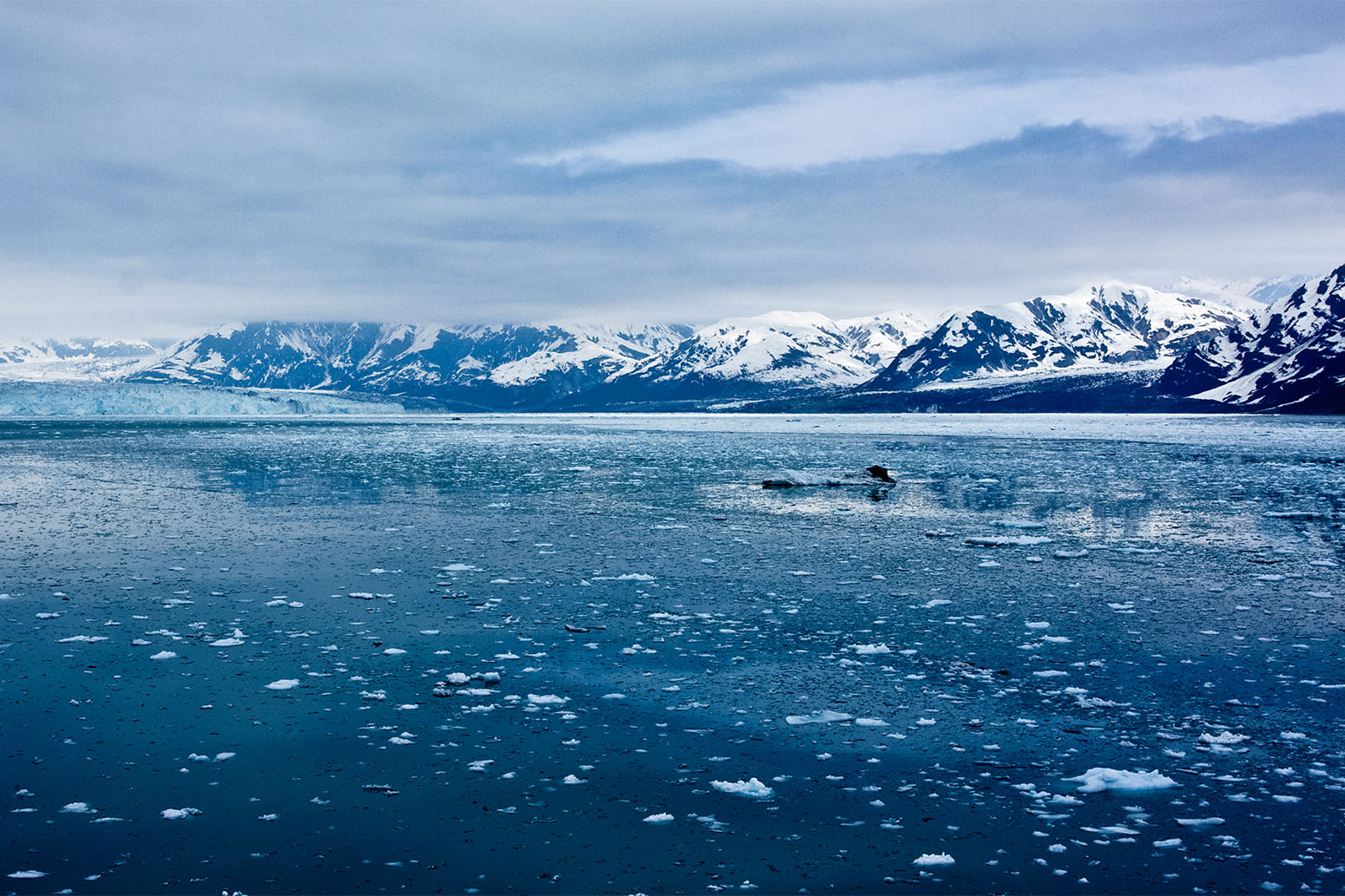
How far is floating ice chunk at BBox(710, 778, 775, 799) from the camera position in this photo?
24.0 ft

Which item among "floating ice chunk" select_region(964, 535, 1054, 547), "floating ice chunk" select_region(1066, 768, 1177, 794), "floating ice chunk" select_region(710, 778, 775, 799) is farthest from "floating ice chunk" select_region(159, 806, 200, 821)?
"floating ice chunk" select_region(964, 535, 1054, 547)

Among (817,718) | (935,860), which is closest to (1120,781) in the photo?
(935,860)

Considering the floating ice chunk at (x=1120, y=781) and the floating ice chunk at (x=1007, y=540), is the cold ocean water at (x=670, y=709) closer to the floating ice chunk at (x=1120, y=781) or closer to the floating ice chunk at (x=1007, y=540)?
the floating ice chunk at (x=1120, y=781)

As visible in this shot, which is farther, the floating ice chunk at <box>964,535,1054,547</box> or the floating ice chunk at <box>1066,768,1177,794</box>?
the floating ice chunk at <box>964,535,1054,547</box>

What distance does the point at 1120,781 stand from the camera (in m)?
7.47

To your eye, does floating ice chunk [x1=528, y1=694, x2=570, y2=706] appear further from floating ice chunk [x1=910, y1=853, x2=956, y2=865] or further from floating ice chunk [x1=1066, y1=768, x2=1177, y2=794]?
floating ice chunk [x1=1066, y1=768, x2=1177, y2=794]

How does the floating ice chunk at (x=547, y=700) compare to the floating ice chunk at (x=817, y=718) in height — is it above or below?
above

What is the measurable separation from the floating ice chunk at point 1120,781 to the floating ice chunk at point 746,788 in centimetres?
245

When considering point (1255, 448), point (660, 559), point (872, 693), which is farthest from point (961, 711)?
point (1255, 448)

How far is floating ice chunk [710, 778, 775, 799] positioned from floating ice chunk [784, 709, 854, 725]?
143 centimetres

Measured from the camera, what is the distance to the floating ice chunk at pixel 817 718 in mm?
8844

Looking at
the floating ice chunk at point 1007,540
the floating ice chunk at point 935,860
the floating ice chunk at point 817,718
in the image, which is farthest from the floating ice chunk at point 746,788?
the floating ice chunk at point 1007,540

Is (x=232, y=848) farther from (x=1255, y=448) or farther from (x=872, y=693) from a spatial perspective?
(x=1255, y=448)

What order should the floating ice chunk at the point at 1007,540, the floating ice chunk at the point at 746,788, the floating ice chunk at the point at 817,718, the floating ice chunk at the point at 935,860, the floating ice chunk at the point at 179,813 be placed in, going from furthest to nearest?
the floating ice chunk at the point at 1007,540
the floating ice chunk at the point at 817,718
the floating ice chunk at the point at 746,788
the floating ice chunk at the point at 179,813
the floating ice chunk at the point at 935,860
